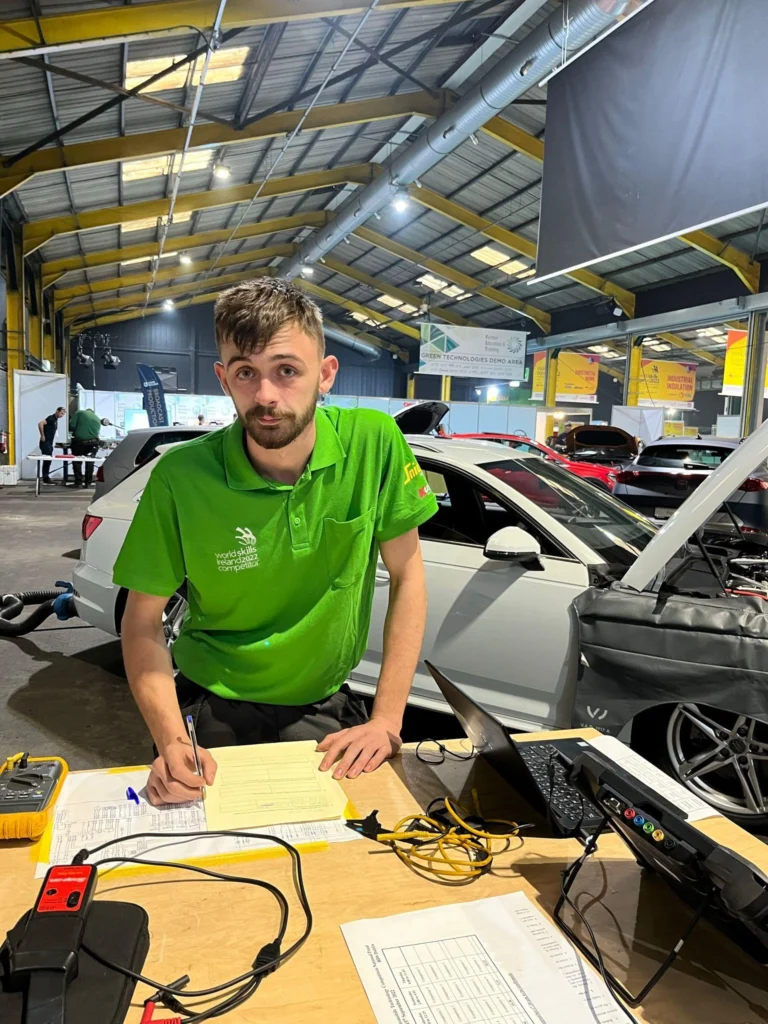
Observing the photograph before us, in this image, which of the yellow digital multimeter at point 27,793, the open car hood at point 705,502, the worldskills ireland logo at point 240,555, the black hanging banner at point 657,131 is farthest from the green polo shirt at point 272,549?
the black hanging banner at point 657,131

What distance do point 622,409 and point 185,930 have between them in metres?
15.8

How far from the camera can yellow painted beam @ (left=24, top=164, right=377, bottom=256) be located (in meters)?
13.8

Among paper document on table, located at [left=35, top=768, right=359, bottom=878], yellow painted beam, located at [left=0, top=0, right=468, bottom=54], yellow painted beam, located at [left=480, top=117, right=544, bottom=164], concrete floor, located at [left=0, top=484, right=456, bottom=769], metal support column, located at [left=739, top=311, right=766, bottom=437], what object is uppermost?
yellow painted beam, located at [left=480, top=117, right=544, bottom=164]

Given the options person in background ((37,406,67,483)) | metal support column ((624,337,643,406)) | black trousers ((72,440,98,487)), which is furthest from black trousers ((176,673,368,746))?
metal support column ((624,337,643,406))

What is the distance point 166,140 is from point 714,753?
11194 mm

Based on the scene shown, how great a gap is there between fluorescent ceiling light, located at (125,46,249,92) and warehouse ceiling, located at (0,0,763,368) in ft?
0.11

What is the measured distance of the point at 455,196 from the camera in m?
15.3

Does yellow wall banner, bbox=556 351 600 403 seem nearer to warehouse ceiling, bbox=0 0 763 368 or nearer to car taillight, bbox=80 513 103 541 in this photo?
warehouse ceiling, bbox=0 0 763 368

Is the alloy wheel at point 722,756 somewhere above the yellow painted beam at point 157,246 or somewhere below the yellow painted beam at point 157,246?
below

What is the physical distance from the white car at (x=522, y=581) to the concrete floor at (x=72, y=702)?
494 millimetres

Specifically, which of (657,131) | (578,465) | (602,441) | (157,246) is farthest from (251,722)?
(157,246)

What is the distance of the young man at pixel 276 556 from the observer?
1.38m

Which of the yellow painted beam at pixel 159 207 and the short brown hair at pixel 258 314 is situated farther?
the yellow painted beam at pixel 159 207

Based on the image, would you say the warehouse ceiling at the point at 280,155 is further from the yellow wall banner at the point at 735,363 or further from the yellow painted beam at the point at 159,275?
the yellow wall banner at the point at 735,363
